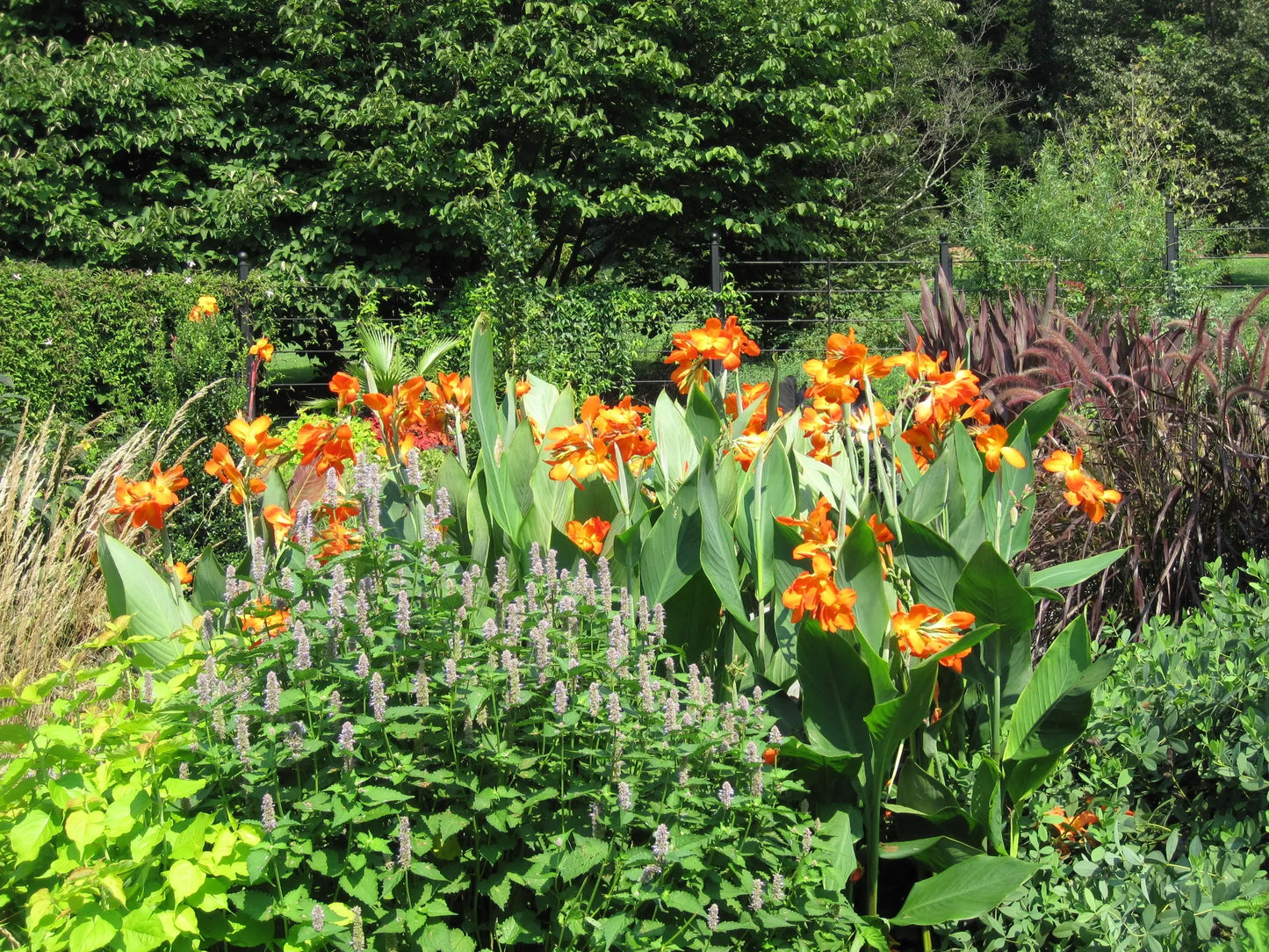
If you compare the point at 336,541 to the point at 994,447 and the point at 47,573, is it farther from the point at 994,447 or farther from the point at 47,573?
the point at 47,573

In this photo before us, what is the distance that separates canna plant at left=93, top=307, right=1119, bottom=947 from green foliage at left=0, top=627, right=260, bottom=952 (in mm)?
113

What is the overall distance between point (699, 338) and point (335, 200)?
308 inches

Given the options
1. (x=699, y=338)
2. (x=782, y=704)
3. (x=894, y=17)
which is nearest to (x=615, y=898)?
(x=782, y=704)

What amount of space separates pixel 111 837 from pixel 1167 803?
1.92m

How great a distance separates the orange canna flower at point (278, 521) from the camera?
247 centimetres

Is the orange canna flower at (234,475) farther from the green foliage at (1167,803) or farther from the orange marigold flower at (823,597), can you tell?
the green foliage at (1167,803)

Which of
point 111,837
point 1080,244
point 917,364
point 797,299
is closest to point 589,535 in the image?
point 917,364

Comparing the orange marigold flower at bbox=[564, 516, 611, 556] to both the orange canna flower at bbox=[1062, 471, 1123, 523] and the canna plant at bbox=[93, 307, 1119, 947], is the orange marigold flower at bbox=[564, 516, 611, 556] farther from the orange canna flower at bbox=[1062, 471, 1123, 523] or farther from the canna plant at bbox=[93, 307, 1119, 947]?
the orange canna flower at bbox=[1062, 471, 1123, 523]

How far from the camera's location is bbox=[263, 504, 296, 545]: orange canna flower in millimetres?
2469

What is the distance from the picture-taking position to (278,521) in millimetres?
2465

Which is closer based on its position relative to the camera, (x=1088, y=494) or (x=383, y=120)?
(x=1088, y=494)

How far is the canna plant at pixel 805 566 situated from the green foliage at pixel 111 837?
11cm

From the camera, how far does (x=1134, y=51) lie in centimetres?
2534

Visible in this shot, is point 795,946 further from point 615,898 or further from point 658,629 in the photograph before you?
point 658,629
